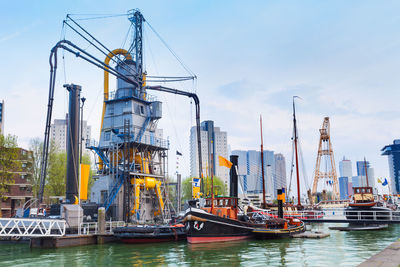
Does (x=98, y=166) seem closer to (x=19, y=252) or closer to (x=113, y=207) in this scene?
(x=113, y=207)

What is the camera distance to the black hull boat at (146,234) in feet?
106

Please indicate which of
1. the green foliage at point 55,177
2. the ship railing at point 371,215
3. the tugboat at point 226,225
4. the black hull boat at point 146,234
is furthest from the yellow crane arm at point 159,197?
the ship railing at point 371,215

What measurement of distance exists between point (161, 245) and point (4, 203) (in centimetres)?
4131

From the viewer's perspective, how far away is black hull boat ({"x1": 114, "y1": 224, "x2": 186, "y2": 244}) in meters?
32.4

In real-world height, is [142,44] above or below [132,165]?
above

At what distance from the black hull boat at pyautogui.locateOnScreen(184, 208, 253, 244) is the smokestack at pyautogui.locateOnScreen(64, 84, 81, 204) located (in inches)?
582

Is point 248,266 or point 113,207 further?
point 113,207

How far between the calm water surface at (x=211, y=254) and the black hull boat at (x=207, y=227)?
43.7 inches

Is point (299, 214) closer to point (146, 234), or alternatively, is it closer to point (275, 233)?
point (275, 233)

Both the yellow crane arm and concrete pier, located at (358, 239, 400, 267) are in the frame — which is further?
the yellow crane arm

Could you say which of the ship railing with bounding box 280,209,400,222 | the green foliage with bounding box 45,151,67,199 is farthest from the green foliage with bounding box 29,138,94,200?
the ship railing with bounding box 280,209,400,222

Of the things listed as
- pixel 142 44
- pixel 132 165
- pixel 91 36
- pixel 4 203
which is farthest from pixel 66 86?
pixel 4 203

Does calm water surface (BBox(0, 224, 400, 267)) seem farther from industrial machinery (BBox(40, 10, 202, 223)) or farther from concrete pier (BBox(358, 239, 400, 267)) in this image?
industrial machinery (BBox(40, 10, 202, 223))

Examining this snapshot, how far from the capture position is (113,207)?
45.8m
